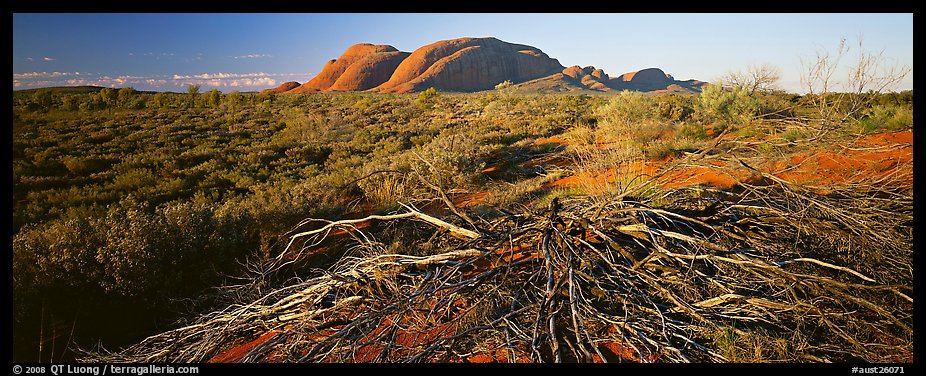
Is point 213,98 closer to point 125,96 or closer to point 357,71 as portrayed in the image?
point 125,96

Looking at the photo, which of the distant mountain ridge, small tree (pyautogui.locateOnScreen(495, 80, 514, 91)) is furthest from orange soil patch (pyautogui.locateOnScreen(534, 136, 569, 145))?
the distant mountain ridge

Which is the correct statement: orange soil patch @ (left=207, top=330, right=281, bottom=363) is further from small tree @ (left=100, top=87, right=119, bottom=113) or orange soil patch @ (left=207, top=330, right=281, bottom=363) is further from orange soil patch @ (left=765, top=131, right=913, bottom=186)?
small tree @ (left=100, top=87, right=119, bottom=113)

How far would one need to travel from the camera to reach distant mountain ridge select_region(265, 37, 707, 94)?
84.8 m

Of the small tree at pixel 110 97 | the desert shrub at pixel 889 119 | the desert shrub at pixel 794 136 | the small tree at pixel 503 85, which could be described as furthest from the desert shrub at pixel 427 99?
the desert shrub at pixel 794 136

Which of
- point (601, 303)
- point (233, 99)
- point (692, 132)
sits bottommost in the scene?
point (601, 303)

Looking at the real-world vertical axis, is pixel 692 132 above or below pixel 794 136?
above

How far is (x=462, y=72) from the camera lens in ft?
289

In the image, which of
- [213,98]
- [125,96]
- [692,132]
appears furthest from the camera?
[213,98]

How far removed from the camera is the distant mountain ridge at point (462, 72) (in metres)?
84.8

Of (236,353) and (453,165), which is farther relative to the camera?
(453,165)

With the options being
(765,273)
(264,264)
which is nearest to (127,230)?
(264,264)

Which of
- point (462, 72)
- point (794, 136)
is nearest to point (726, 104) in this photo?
point (794, 136)

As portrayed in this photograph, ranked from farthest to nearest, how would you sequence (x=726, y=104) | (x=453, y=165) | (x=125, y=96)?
(x=125, y=96) → (x=726, y=104) → (x=453, y=165)

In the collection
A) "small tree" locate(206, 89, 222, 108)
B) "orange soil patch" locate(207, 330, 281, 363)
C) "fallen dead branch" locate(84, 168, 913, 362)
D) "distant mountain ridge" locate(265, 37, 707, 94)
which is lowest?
"orange soil patch" locate(207, 330, 281, 363)
